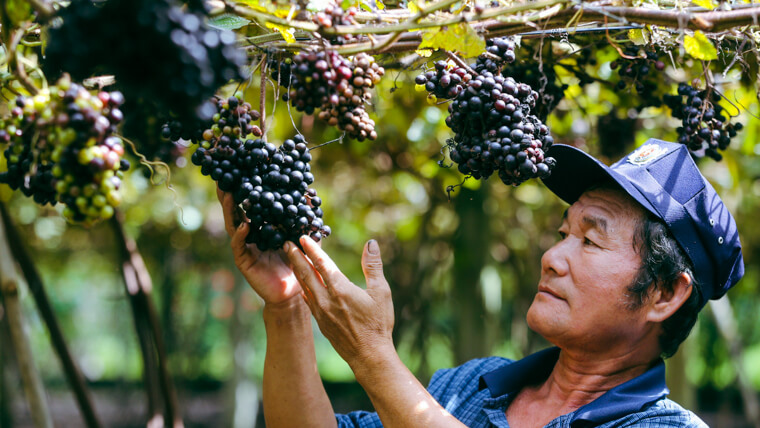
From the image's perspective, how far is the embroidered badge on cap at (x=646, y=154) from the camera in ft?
5.79

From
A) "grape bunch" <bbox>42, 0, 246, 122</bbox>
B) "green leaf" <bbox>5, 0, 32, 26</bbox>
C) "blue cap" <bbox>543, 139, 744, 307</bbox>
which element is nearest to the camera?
"grape bunch" <bbox>42, 0, 246, 122</bbox>

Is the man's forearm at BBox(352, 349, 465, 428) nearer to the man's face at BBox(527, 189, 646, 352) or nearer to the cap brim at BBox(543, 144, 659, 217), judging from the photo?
the man's face at BBox(527, 189, 646, 352)

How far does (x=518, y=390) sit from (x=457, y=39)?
1.16 metres

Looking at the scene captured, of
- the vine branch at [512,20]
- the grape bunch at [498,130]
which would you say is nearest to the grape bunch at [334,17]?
the vine branch at [512,20]

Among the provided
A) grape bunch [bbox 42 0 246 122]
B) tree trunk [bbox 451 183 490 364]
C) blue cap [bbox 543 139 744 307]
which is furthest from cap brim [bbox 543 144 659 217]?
tree trunk [bbox 451 183 490 364]

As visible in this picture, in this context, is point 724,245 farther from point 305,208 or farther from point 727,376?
point 727,376

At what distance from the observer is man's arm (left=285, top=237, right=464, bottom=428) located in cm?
147

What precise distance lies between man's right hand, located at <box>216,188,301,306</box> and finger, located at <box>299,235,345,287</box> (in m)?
0.19

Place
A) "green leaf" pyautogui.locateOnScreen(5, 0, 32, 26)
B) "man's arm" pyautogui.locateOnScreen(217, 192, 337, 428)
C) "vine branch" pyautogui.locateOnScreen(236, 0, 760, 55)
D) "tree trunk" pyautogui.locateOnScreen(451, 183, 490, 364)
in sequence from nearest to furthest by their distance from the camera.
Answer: "green leaf" pyautogui.locateOnScreen(5, 0, 32, 26) < "vine branch" pyautogui.locateOnScreen(236, 0, 760, 55) < "man's arm" pyautogui.locateOnScreen(217, 192, 337, 428) < "tree trunk" pyautogui.locateOnScreen(451, 183, 490, 364)

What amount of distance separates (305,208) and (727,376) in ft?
31.9

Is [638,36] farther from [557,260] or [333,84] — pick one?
[333,84]

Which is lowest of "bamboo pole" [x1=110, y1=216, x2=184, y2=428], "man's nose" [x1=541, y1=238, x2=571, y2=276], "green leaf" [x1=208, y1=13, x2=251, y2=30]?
"bamboo pole" [x1=110, y1=216, x2=184, y2=428]

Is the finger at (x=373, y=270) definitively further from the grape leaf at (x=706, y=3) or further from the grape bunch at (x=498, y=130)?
the grape leaf at (x=706, y=3)

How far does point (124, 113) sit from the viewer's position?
3.95 ft
